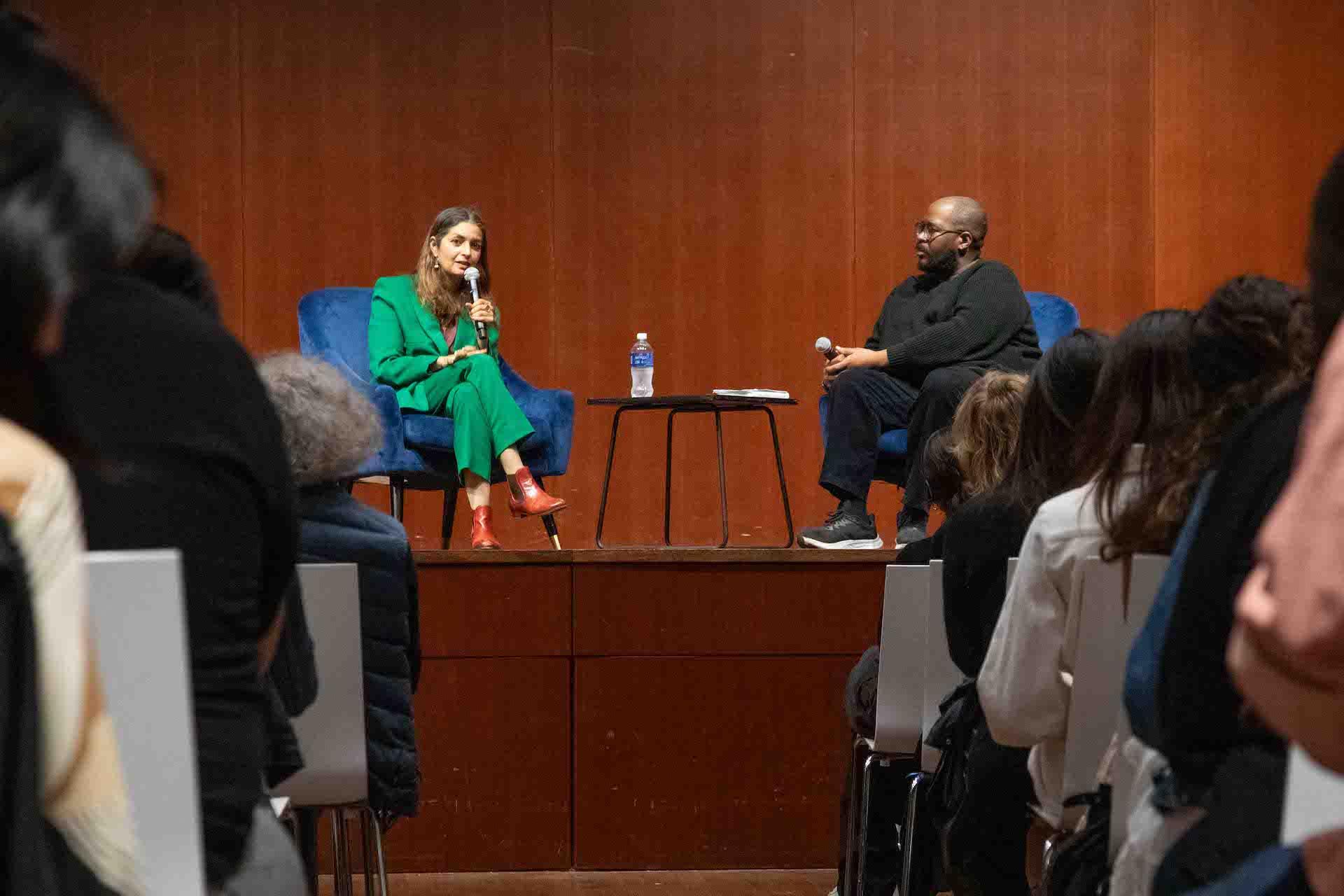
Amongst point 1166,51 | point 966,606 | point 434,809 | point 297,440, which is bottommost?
point 434,809

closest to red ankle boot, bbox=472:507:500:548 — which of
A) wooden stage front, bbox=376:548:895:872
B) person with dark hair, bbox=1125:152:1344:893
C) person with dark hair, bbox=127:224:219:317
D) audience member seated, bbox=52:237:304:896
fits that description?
wooden stage front, bbox=376:548:895:872

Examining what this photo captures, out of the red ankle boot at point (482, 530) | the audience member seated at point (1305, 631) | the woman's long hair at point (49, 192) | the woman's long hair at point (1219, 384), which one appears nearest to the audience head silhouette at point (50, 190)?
the woman's long hair at point (49, 192)

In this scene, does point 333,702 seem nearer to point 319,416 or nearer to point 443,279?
point 319,416

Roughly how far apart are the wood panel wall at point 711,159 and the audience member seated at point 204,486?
550 centimetres

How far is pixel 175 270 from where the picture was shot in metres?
1.65

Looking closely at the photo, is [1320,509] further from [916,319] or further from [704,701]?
[916,319]

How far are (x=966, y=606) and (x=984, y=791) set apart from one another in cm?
28

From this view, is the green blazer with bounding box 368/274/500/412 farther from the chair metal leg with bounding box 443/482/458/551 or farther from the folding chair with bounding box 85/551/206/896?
the folding chair with bounding box 85/551/206/896

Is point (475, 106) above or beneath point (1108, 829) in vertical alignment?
above

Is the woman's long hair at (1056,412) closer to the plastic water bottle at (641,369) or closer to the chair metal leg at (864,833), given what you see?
the chair metal leg at (864,833)

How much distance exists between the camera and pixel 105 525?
4.91 ft

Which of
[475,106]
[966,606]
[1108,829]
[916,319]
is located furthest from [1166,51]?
[1108,829]

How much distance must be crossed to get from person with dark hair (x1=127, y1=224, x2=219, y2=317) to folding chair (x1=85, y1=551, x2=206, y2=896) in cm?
30

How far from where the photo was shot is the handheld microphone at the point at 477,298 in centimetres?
550
